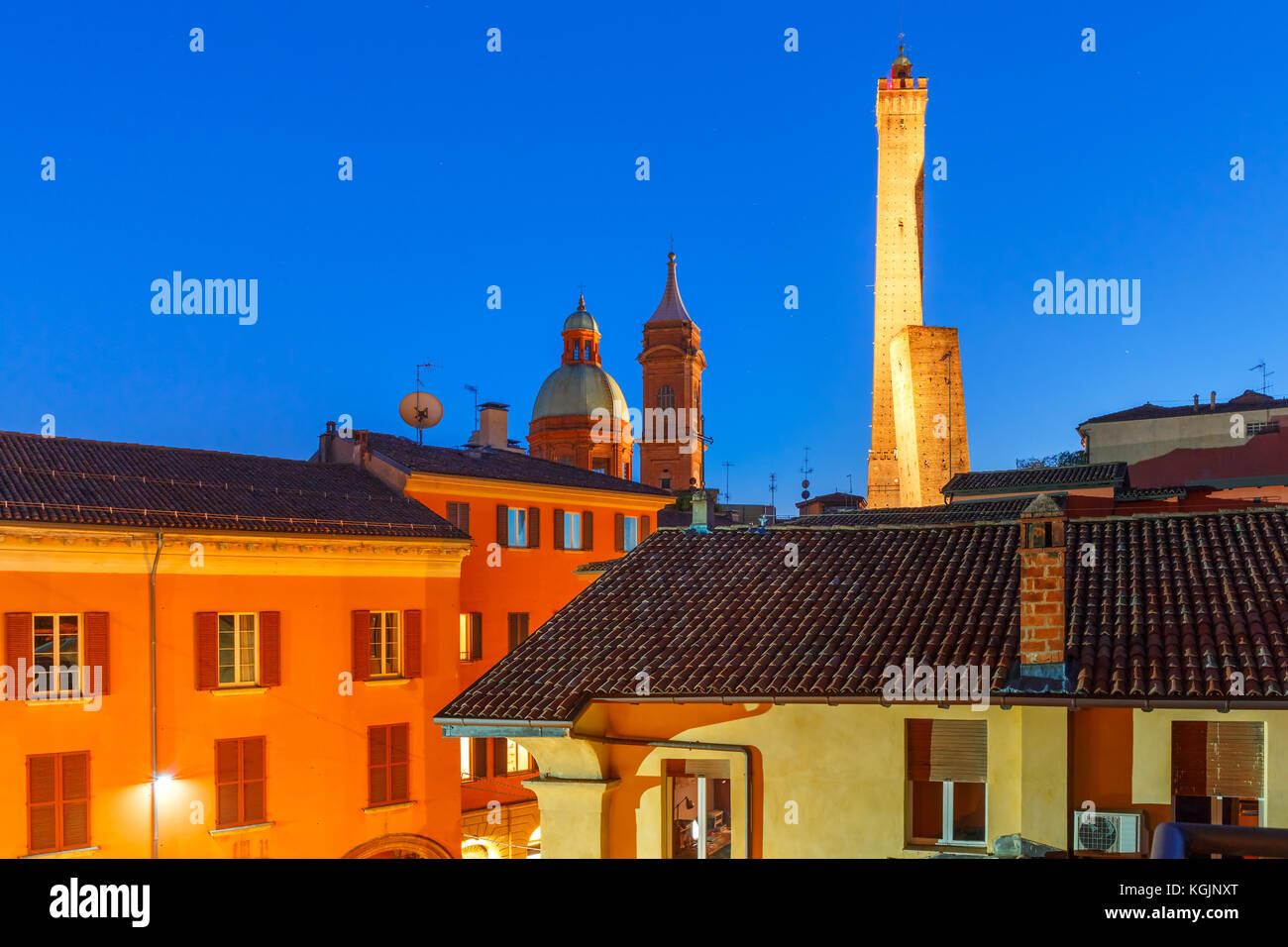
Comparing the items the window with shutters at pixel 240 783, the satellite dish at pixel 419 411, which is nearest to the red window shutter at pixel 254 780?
the window with shutters at pixel 240 783

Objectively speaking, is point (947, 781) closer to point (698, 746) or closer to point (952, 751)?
point (952, 751)

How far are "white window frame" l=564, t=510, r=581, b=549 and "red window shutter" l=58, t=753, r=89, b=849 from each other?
13800 mm

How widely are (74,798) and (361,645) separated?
6.22 meters

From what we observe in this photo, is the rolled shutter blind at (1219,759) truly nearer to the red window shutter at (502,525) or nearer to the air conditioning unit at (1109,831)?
the air conditioning unit at (1109,831)

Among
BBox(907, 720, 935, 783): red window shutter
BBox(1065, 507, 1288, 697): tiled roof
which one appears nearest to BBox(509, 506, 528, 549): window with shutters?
BBox(1065, 507, 1288, 697): tiled roof

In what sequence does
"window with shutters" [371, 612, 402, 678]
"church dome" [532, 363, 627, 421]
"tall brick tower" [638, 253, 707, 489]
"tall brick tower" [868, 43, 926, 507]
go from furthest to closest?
"tall brick tower" [638, 253, 707, 489], "church dome" [532, 363, 627, 421], "tall brick tower" [868, 43, 926, 507], "window with shutters" [371, 612, 402, 678]

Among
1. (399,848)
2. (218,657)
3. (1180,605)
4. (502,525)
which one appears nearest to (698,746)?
(1180,605)

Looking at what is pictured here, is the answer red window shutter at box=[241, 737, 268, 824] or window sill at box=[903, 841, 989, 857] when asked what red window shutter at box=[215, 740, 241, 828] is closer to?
red window shutter at box=[241, 737, 268, 824]

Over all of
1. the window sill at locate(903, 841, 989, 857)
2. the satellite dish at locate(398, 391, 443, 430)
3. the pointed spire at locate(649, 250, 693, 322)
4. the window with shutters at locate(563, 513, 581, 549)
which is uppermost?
the pointed spire at locate(649, 250, 693, 322)

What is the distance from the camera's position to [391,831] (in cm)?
2225

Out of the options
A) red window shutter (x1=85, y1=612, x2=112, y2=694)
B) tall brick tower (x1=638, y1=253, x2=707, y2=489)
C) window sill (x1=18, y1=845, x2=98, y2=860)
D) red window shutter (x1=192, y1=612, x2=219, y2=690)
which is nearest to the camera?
window sill (x1=18, y1=845, x2=98, y2=860)

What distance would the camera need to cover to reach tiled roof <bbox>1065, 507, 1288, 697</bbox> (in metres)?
8.77
